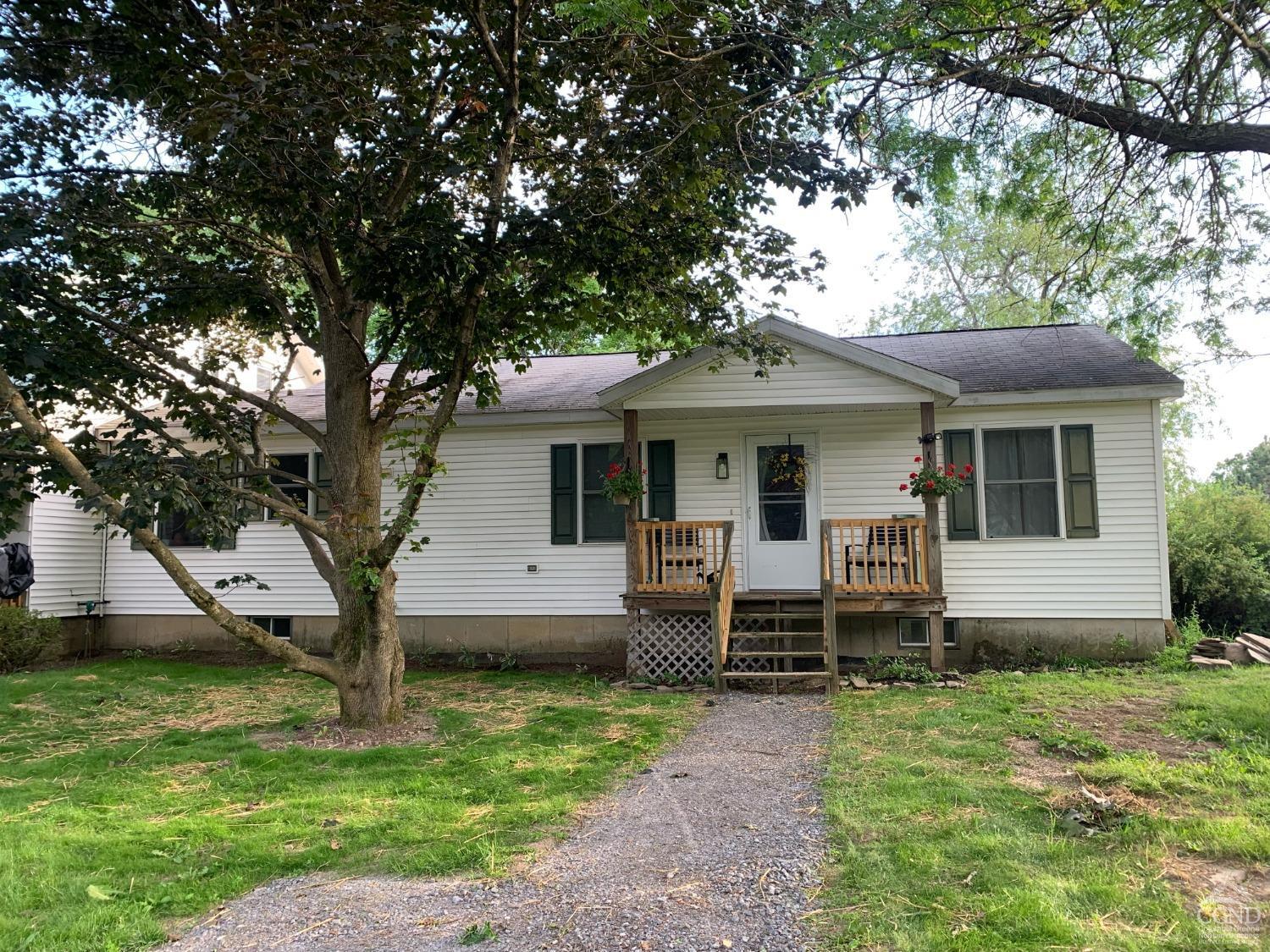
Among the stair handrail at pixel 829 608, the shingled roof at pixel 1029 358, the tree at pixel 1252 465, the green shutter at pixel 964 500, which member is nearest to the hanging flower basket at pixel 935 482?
the green shutter at pixel 964 500

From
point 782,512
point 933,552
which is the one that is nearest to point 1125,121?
point 933,552

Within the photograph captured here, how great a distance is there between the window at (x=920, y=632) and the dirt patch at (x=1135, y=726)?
2653 mm

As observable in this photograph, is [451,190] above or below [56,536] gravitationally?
above

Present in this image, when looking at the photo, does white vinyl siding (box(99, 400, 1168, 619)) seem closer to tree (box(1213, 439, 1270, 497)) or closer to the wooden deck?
the wooden deck

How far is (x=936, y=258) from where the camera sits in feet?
88.5

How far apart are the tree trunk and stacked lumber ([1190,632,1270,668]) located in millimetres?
8419

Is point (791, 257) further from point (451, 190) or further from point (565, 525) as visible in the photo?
point (565, 525)

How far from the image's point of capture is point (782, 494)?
401 inches

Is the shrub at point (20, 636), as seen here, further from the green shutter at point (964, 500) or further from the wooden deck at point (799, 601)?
the green shutter at point (964, 500)

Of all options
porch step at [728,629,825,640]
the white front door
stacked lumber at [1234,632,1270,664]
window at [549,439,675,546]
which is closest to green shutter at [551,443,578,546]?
window at [549,439,675,546]

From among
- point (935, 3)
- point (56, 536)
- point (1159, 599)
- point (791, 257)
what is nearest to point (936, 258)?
point (1159, 599)

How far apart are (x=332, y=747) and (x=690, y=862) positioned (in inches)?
138

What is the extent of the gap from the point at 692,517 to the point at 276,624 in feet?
20.8

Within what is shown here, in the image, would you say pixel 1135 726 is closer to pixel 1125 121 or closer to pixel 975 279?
pixel 1125 121
